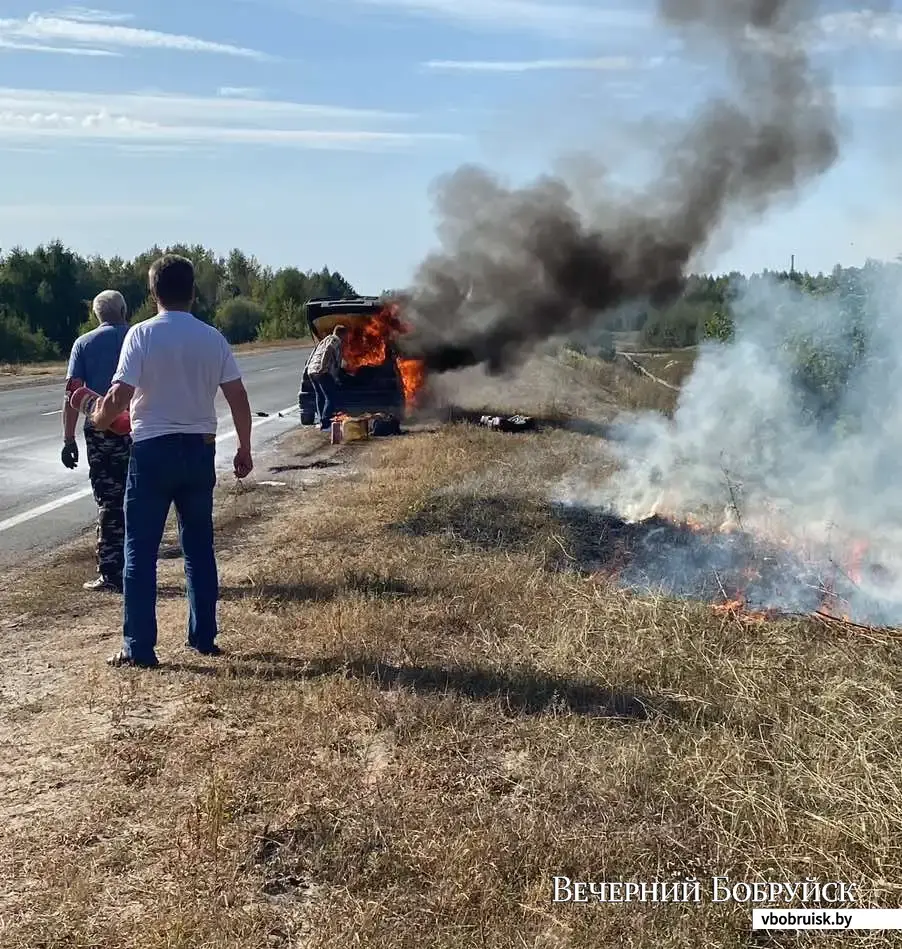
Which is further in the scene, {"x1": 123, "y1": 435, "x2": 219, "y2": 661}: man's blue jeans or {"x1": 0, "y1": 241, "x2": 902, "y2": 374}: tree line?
{"x1": 0, "y1": 241, "x2": 902, "y2": 374}: tree line

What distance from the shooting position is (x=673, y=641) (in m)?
5.09

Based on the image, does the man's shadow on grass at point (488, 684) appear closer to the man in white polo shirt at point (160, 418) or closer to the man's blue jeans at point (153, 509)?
the man's blue jeans at point (153, 509)

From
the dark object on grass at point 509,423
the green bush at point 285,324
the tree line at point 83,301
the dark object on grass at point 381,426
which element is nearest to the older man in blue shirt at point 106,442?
the dark object on grass at point 381,426

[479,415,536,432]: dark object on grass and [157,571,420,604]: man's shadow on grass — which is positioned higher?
[479,415,536,432]: dark object on grass

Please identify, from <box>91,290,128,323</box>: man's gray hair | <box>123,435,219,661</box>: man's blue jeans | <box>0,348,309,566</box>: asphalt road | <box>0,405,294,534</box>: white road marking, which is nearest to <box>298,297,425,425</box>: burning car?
<box>0,348,309,566</box>: asphalt road

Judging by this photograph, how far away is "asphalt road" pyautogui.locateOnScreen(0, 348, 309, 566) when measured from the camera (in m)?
8.48

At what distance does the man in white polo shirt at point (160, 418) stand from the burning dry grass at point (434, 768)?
397mm

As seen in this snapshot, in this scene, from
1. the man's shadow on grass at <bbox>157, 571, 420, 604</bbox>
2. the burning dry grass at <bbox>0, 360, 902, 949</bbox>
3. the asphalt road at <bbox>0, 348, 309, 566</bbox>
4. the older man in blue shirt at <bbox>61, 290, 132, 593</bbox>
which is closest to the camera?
the burning dry grass at <bbox>0, 360, 902, 949</bbox>

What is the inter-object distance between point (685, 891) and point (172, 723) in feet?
7.39

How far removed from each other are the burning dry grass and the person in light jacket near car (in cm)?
855

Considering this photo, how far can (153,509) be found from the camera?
498 cm

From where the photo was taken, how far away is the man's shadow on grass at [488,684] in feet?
14.2

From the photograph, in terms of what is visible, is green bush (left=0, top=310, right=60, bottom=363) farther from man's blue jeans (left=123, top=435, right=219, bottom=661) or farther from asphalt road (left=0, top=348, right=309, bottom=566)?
man's blue jeans (left=123, top=435, right=219, bottom=661)

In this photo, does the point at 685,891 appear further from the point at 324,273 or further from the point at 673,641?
the point at 324,273
